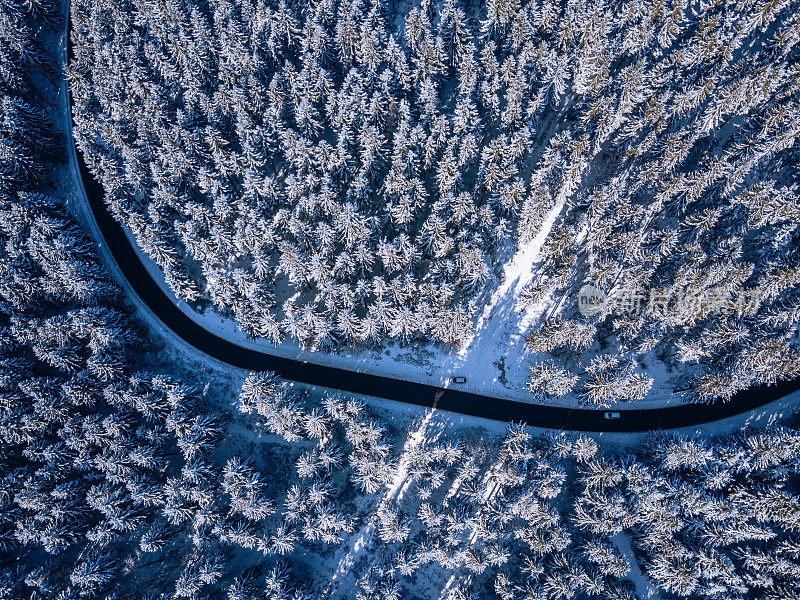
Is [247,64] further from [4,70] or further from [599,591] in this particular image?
[599,591]

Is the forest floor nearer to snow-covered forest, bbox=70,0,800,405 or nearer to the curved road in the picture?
the curved road

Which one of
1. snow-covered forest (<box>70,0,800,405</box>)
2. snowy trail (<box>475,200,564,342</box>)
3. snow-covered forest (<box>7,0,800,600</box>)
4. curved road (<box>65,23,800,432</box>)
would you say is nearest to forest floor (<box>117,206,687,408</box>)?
snowy trail (<box>475,200,564,342</box>)

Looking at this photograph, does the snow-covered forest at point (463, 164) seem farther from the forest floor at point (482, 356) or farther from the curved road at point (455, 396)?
the curved road at point (455, 396)

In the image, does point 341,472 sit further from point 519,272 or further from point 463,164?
point 463,164

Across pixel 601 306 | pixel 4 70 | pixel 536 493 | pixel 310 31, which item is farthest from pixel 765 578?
pixel 4 70

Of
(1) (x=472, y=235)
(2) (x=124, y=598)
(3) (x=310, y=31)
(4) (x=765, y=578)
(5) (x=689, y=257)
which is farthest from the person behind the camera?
(3) (x=310, y=31)

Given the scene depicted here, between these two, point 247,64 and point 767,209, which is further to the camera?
point 247,64
